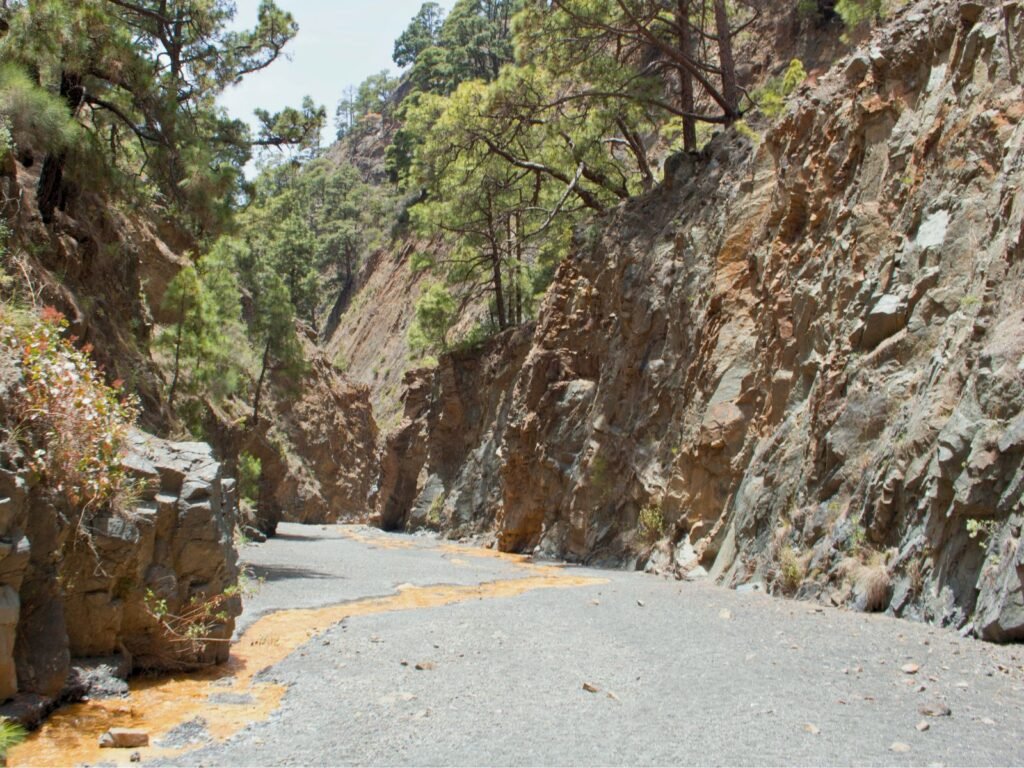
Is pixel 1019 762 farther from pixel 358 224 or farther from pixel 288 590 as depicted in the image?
pixel 358 224

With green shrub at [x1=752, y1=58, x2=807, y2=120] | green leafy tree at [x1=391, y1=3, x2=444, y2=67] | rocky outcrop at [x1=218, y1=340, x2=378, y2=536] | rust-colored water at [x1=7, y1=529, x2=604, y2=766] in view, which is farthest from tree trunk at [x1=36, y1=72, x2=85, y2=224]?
green leafy tree at [x1=391, y1=3, x2=444, y2=67]

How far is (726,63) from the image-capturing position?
57.6 feet

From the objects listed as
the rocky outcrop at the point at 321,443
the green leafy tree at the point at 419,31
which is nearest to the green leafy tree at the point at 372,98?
the green leafy tree at the point at 419,31

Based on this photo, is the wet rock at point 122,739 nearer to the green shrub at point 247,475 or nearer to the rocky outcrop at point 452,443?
the green shrub at point 247,475

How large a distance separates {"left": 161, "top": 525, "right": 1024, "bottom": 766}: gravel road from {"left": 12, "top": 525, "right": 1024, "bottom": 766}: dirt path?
2cm

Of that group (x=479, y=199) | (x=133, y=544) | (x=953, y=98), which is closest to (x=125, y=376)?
(x=133, y=544)

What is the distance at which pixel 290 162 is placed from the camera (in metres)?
13.2

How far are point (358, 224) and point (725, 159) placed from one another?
150ft

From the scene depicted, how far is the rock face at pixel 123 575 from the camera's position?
4.48 metres

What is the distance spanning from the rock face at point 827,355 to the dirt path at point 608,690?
40.7 inches

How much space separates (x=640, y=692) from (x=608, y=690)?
0.19m

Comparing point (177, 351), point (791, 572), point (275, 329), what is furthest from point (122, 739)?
point (275, 329)

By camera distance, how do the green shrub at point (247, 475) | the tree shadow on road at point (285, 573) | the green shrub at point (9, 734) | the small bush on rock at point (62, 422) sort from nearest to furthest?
the green shrub at point (9, 734) → the small bush on rock at point (62, 422) → the tree shadow on road at point (285, 573) → the green shrub at point (247, 475)

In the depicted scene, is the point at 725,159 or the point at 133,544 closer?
the point at 133,544
